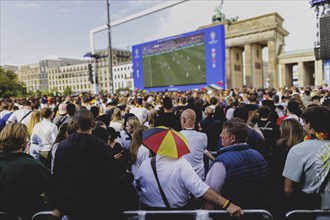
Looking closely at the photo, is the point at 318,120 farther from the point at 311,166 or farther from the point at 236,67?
the point at 236,67

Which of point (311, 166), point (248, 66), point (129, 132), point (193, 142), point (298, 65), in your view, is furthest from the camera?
point (248, 66)

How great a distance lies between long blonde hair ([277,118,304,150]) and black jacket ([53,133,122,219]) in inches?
104

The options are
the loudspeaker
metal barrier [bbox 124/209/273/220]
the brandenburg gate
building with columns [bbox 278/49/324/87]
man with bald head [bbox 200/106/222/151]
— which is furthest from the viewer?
the brandenburg gate

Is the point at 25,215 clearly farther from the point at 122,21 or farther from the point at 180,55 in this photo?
the point at 180,55

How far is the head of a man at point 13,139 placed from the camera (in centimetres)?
297

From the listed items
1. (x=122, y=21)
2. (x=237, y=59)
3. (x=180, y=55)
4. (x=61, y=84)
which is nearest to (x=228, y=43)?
(x=237, y=59)

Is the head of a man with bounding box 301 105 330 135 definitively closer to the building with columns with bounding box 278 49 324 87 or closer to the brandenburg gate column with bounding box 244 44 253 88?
the building with columns with bounding box 278 49 324 87

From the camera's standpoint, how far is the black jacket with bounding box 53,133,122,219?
8.36ft

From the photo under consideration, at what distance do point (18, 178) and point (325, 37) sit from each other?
26.0 metres

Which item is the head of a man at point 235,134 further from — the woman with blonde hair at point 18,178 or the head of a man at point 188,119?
the woman with blonde hair at point 18,178

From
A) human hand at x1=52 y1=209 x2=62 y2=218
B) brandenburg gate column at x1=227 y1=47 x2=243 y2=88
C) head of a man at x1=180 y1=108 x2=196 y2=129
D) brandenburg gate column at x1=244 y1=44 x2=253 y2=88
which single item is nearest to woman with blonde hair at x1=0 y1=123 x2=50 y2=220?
human hand at x1=52 y1=209 x2=62 y2=218

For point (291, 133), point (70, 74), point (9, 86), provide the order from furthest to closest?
point (70, 74) → point (9, 86) → point (291, 133)

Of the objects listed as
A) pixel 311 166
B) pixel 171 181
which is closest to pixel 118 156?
pixel 171 181

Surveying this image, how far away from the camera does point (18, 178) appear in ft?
9.32
